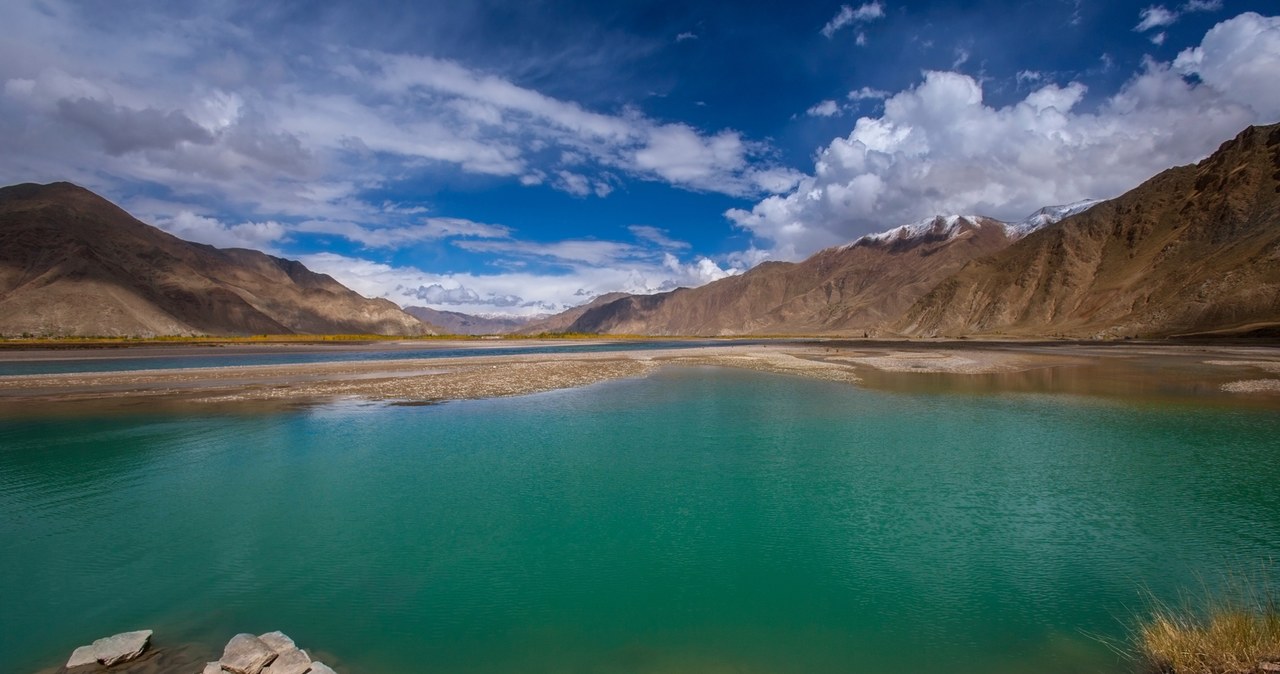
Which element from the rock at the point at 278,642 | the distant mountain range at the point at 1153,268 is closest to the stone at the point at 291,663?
the rock at the point at 278,642

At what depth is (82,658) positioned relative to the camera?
22.8 feet

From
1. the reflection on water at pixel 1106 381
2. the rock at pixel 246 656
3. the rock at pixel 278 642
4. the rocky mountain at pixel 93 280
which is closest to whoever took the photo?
the rock at pixel 246 656

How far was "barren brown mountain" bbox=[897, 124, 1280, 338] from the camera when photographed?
73.1 m

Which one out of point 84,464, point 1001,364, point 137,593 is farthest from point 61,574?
point 1001,364

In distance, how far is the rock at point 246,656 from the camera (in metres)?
6.46

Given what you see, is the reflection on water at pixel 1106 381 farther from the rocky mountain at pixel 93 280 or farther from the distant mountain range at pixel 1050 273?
the rocky mountain at pixel 93 280

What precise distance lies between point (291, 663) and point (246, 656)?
1.51 ft

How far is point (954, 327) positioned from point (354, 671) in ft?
459

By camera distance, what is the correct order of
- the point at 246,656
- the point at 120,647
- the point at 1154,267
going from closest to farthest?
the point at 246,656 < the point at 120,647 < the point at 1154,267

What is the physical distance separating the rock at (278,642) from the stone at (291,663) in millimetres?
59

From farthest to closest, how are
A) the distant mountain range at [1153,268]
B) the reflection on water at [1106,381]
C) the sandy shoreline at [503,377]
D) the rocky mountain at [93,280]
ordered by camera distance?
the rocky mountain at [93,280]
the distant mountain range at [1153,268]
the sandy shoreline at [503,377]
the reflection on water at [1106,381]

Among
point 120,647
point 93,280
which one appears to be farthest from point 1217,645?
point 93,280

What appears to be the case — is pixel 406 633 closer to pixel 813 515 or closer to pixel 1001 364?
pixel 813 515

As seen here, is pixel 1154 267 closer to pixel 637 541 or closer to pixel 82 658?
pixel 637 541
